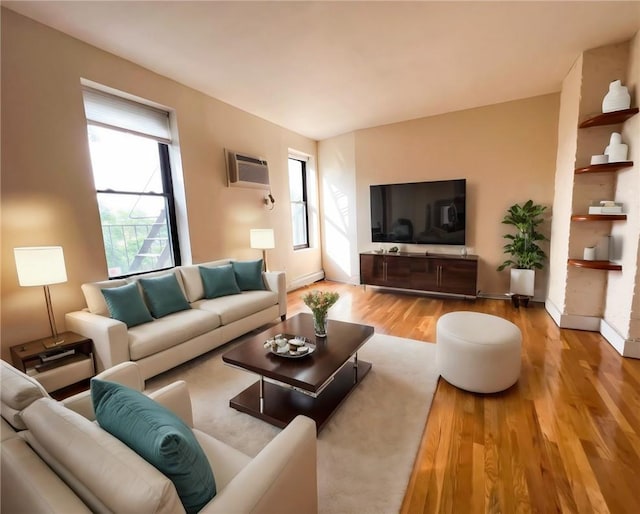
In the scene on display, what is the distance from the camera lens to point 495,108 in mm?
4242

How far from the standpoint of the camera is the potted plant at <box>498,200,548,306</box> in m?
4.01

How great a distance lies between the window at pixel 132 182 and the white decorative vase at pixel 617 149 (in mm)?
4580

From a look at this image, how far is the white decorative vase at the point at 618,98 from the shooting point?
8.73 feet

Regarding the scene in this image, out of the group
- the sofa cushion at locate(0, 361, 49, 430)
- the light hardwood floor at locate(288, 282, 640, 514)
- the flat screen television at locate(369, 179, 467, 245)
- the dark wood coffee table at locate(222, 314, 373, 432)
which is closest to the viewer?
the sofa cushion at locate(0, 361, 49, 430)

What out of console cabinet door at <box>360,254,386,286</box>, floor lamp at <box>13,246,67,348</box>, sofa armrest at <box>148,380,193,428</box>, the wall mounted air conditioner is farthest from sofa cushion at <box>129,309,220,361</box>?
console cabinet door at <box>360,254,386,286</box>

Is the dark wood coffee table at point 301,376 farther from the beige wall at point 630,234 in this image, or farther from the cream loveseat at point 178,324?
the beige wall at point 630,234

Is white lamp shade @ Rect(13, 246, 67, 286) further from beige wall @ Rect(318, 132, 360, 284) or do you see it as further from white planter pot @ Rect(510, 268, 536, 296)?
white planter pot @ Rect(510, 268, 536, 296)

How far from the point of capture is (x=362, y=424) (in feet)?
6.38

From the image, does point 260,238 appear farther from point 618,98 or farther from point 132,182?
point 618,98

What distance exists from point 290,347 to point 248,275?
1757 mm

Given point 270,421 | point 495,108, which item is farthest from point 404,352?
point 495,108

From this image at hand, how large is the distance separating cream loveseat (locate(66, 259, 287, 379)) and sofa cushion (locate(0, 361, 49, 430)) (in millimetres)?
1296

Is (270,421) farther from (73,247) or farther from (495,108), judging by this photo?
(495,108)

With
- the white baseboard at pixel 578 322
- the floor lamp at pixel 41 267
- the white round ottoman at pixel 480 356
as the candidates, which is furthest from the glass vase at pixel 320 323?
the white baseboard at pixel 578 322
